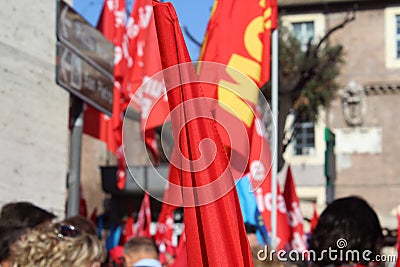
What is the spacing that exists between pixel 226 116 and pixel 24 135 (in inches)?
137

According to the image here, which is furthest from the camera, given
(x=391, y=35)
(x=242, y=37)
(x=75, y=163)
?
(x=391, y=35)

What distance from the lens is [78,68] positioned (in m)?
5.97

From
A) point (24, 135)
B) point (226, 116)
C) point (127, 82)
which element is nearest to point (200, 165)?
point (226, 116)

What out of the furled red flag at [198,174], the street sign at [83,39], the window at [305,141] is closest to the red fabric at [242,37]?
the street sign at [83,39]

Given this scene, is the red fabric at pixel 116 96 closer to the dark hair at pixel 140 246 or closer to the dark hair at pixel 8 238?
the dark hair at pixel 140 246

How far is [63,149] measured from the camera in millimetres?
7438

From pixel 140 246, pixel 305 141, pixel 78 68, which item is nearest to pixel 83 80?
pixel 78 68

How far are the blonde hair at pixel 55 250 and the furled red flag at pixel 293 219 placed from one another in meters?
5.35

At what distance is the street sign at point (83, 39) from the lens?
5695 mm

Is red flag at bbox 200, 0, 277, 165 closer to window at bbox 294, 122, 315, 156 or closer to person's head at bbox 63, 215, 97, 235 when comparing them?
person's head at bbox 63, 215, 97, 235

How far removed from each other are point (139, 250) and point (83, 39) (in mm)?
1903

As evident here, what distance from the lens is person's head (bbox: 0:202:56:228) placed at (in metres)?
4.09

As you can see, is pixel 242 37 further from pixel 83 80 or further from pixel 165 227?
pixel 165 227

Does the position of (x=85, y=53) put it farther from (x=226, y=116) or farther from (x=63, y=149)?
(x=226, y=116)
